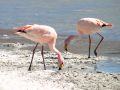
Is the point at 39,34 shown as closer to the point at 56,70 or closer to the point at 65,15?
the point at 56,70

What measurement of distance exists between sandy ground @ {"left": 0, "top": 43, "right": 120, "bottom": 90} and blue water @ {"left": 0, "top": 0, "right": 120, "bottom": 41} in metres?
4.03

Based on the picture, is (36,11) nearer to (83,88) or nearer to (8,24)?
(8,24)

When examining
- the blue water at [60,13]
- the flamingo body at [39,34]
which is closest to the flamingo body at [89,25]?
the blue water at [60,13]

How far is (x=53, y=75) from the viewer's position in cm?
1146

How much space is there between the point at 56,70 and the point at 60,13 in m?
10.9

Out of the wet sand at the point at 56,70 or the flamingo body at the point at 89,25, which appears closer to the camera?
the wet sand at the point at 56,70

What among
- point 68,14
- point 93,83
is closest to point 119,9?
point 68,14

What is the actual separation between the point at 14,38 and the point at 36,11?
6.72 metres

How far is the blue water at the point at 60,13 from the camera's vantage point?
19.6 metres

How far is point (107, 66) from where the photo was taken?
510 inches

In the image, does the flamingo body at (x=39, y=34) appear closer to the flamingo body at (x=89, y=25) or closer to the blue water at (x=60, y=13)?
the flamingo body at (x=89, y=25)

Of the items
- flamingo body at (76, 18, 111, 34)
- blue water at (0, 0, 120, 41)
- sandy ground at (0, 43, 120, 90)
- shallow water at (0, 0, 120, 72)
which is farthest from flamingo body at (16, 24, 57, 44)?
blue water at (0, 0, 120, 41)

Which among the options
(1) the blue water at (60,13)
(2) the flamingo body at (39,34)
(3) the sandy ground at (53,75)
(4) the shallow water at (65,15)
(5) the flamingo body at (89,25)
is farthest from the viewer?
(1) the blue water at (60,13)

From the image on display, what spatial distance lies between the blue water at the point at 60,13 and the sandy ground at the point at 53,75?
13.2 ft
